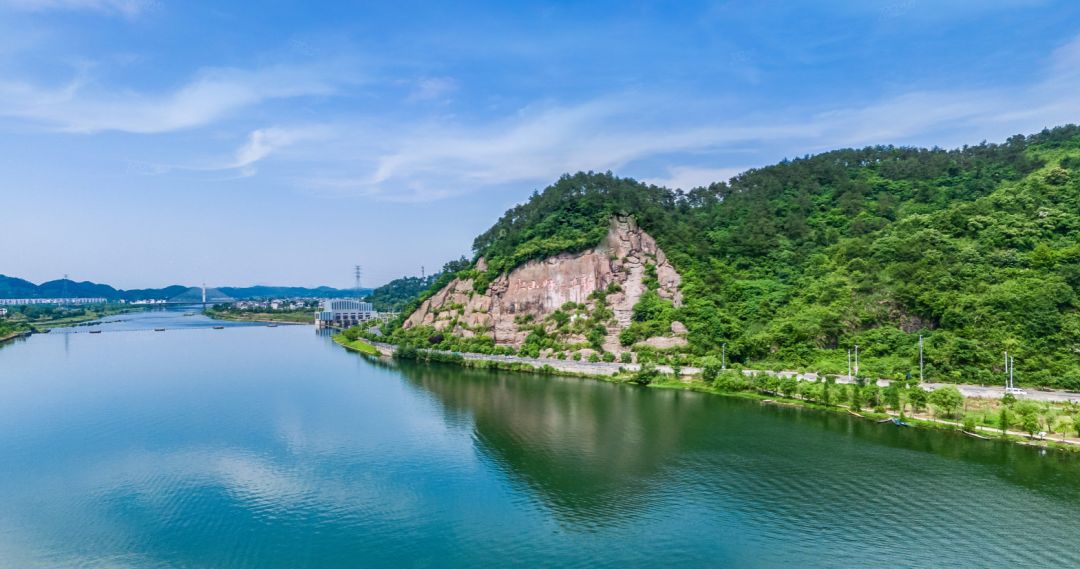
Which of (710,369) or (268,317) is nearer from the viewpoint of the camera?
(710,369)

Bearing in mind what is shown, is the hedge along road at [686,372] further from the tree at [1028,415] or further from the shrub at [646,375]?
the tree at [1028,415]

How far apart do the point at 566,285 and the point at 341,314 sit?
54875 mm

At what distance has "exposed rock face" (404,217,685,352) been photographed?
1837 inches

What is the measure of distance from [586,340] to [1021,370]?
81.7 feet

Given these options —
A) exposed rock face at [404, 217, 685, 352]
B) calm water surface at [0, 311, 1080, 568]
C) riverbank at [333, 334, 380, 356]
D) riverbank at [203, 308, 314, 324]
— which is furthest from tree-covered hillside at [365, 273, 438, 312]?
calm water surface at [0, 311, 1080, 568]

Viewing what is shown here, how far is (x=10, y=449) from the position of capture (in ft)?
72.9

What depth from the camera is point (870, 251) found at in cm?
4016

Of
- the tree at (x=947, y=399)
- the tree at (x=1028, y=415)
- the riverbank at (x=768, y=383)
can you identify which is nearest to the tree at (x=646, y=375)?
the riverbank at (x=768, y=383)

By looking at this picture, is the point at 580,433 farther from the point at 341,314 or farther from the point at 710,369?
the point at 341,314

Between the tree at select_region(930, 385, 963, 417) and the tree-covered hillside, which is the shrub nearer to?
the tree at select_region(930, 385, 963, 417)

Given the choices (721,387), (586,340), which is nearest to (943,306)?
(721,387)

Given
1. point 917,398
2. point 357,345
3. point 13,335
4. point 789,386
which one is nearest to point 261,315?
point 13,335

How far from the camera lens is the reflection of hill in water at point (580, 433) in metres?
18.3

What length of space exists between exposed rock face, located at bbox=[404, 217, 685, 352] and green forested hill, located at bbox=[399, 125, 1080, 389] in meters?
1.28
